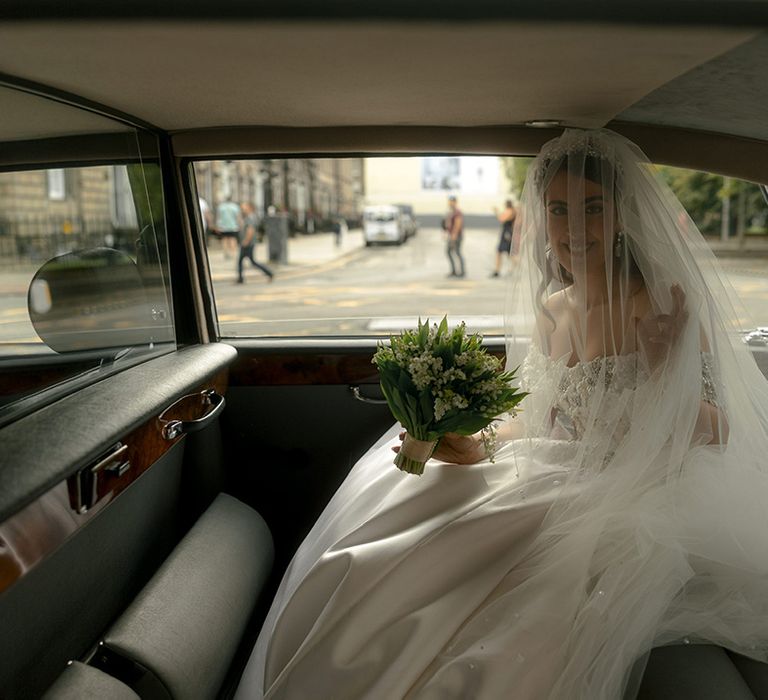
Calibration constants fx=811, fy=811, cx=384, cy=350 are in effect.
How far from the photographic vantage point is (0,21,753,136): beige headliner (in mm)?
1412

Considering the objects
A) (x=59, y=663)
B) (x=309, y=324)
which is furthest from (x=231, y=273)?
(x=59, y=663)

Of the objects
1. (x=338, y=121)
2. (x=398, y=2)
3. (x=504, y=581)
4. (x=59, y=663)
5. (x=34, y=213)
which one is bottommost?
(x=59, y=663)

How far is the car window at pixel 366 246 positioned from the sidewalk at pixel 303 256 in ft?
0.06

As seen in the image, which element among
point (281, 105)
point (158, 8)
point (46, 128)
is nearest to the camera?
point (158, 8)

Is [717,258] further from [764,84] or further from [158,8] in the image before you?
[158,8]

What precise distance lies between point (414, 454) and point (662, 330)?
804 millimetres

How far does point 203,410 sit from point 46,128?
1142 millimetres

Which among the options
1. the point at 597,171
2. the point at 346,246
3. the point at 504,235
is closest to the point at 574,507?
the point at 597,171

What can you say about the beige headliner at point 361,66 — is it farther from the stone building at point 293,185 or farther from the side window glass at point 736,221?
the stone building at point 293,185

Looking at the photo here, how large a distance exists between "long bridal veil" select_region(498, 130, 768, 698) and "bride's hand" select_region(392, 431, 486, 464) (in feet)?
0.46

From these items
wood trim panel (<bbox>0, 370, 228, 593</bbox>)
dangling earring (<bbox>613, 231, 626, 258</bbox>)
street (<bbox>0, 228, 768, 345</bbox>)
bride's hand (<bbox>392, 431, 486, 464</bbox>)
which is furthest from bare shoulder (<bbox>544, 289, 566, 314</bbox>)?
wood trim panel (<bbox>0, 370, 228, 593</bbox>)

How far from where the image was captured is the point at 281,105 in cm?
241

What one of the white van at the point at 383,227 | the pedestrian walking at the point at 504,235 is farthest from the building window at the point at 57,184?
the white van at the point at 383,227

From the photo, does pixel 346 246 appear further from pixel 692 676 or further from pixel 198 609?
pixel 692 676
